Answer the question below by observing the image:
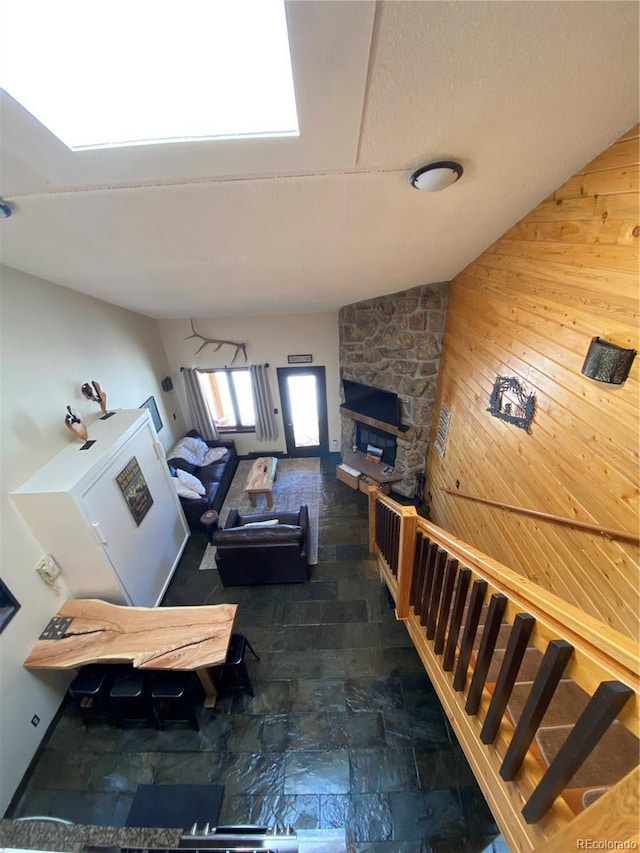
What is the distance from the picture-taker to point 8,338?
98.4 inches

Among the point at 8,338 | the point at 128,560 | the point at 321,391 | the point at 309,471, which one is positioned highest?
the point at 8,338

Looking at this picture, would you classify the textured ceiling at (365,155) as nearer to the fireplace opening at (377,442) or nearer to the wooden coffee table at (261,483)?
the fireplace opening at (377,442)

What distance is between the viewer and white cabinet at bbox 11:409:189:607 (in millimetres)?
2504

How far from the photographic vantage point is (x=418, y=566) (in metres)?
2.17

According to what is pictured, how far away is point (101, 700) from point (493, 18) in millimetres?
4353

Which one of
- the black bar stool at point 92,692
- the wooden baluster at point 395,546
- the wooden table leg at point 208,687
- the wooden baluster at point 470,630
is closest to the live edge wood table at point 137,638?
the wooden table leg at point 208,687

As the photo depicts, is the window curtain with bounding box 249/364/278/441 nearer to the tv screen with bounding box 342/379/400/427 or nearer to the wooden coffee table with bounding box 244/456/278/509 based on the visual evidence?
the wooden coffee table with bounding box 244/456/278/509

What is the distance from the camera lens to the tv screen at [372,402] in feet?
15.1

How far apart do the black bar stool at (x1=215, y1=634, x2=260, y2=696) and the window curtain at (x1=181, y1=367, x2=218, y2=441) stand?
3.83m

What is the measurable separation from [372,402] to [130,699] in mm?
4237

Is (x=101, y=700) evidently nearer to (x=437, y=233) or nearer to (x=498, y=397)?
(x=498, y=397)

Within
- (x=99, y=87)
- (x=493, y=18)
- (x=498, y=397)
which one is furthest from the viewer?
(x=498, y=397)

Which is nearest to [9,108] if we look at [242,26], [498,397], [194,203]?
[194,203]

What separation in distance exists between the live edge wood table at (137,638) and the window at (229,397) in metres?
3.67
